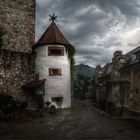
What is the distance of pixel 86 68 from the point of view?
633 ft

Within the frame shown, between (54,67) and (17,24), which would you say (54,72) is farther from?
(17,24)

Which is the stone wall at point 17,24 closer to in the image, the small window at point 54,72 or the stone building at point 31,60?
the stone building at point 31,60

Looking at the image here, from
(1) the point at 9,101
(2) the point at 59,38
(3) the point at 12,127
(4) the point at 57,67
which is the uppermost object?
(2) the point at 59,38

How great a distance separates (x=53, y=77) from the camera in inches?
1041

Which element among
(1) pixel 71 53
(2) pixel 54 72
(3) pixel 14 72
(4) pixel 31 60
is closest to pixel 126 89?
(1) pixel 71 53

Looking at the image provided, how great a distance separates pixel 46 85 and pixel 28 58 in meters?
3.54

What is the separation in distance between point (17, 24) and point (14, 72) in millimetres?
9095

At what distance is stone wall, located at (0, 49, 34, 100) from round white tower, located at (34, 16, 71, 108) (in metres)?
1.77

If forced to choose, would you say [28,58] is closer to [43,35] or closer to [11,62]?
[11,62]

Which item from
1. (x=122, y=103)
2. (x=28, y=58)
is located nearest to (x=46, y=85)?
(x=28, y=58)

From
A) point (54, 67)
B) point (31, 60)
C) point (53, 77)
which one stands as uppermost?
point (31, 60)

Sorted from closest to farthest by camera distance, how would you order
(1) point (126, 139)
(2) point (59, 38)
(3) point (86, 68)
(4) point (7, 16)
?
(1) point (126, 139), (2) point (59, 38), (4) point (7, 16), (3) point (86, 68)

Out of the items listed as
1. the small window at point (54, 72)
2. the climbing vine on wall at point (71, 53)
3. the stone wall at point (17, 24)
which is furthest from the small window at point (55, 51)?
the stone wall at point (17, 24)

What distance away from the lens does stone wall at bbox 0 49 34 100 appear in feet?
76.3
